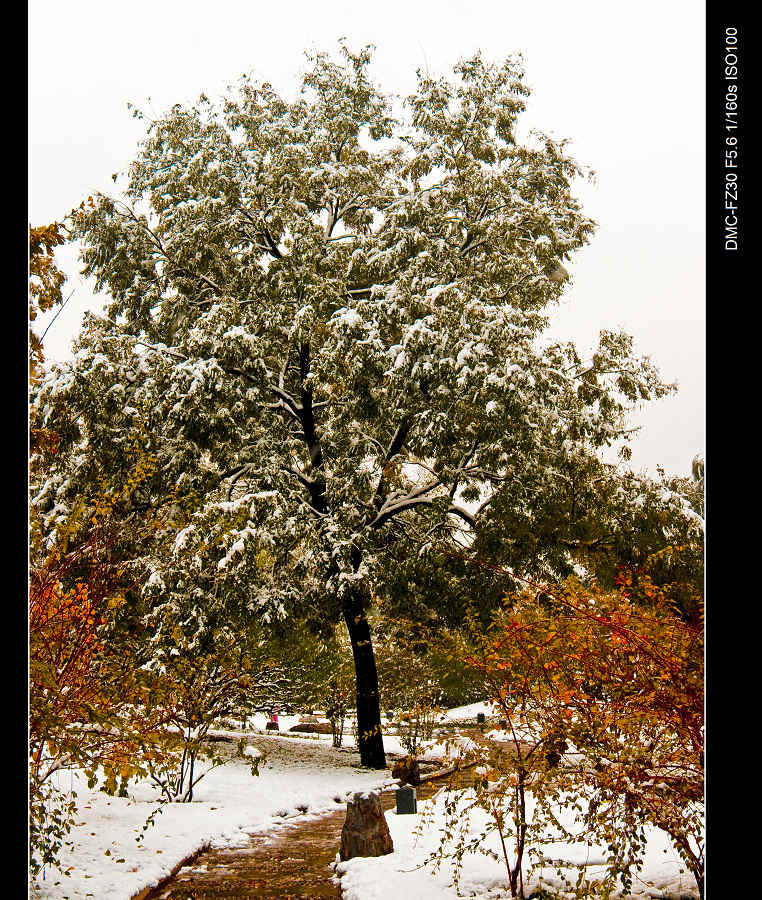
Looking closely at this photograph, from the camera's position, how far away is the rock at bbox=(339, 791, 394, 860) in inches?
159

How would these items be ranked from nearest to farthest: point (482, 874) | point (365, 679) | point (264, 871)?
1. point (482, 874)
2. point (264, 871)
3. point (365, 679)

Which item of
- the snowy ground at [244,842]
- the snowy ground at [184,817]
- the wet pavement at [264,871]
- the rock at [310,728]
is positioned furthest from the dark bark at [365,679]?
the rock at [310,728]

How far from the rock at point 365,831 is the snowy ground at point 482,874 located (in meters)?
0.04

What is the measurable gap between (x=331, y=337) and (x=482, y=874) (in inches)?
169

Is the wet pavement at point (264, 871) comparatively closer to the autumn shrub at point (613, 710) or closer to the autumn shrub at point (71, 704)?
the autumn shrub at point (71, 704)

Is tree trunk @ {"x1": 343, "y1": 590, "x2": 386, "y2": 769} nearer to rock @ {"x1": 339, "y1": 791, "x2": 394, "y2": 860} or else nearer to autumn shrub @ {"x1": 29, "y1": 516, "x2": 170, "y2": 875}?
rock @ {"x1": 339, "y1": 791, "x2": 394, "y2": 860}

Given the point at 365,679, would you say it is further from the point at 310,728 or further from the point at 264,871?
the point at 264,871

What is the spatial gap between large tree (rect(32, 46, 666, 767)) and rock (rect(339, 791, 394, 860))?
7.59ft

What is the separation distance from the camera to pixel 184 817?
15.6ft

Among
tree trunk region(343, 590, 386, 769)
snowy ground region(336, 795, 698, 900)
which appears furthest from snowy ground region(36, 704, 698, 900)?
Answer: tree trunk region(343, 590, 386, 769)

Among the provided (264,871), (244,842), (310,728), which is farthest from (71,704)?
(310,728)

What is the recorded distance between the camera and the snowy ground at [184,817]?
11.3 ft

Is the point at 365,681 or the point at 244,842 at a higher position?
the point at 365,681
